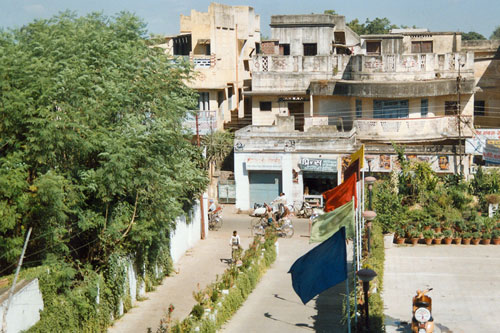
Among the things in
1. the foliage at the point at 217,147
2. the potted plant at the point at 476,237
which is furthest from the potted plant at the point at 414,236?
the foliage at the point at 217,147

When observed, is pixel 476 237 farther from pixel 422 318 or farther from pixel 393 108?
pixel 393 108

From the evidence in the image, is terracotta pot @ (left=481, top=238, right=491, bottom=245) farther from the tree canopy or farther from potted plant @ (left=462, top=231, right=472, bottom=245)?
the tree canopy

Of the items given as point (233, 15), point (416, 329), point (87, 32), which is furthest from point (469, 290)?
point (233, 15)

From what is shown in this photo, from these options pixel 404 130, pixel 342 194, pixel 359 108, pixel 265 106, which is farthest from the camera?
pixel 265 106

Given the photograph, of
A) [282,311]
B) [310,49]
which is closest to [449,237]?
[282,311]

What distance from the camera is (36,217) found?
63.3 feet

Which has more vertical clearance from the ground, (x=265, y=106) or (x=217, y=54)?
(x=217, y=54)

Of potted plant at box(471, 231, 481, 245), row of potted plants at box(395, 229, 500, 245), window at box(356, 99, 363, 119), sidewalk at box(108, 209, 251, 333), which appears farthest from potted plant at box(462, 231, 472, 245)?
window at box(356, 99, 363, 119)

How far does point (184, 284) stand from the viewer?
80.4 feet

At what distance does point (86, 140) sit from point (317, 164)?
655 inches

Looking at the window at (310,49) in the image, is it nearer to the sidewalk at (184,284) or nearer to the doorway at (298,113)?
the doorway at (298,113)

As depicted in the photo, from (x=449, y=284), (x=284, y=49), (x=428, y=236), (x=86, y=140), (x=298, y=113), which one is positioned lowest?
(x=449, y=284)

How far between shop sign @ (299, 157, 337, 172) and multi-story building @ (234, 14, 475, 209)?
1.9 inches

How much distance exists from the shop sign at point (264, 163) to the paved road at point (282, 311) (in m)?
9.95
